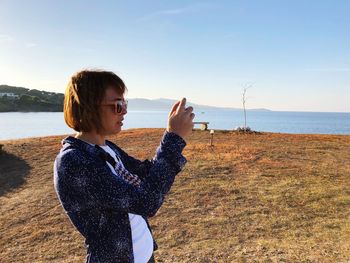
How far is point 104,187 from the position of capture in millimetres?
1563

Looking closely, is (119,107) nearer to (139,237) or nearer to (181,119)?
(181,119)

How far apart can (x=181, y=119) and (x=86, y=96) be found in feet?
1.50

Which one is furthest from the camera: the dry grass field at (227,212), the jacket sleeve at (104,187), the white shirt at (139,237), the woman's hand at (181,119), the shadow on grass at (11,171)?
the shadow on grass at (11,171)

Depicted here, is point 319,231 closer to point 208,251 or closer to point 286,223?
point 286,223

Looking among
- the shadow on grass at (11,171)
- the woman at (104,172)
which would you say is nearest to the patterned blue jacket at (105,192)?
the woman at (104,172)

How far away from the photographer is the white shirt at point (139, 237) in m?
1.80

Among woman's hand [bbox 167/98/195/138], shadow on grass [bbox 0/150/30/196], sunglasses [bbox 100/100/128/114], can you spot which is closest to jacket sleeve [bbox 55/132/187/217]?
woman's hand [bbox 167/98/195/138]

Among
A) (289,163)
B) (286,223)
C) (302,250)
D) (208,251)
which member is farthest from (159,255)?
(289,163)

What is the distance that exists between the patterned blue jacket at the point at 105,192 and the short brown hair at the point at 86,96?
0.32ft

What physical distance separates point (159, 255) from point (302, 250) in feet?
8.21

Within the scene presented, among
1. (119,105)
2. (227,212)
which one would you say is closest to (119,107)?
(119,105)

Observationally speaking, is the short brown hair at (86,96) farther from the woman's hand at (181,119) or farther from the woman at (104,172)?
the woman's hand at (181,119)

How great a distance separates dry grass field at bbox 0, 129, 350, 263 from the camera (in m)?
6.41

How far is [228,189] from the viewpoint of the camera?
33.6 ft
